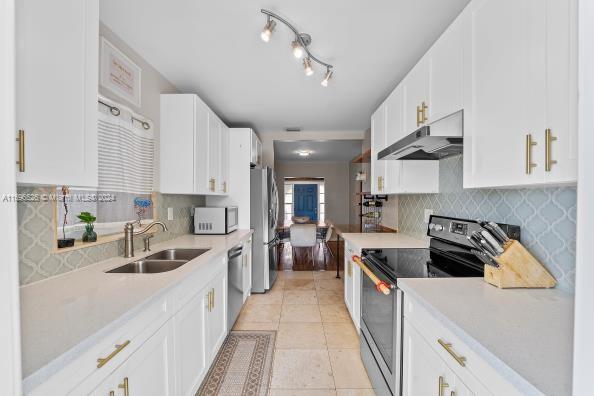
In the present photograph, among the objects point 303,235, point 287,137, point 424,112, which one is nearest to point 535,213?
point 424,112

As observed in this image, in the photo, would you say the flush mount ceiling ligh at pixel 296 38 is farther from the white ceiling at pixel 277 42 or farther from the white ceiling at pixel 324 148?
the white ceiling at pixel 324 148

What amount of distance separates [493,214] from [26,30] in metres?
2.20

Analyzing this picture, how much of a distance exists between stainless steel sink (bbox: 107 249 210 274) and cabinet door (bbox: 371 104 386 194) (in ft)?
5.54

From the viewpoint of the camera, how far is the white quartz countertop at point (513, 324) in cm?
61

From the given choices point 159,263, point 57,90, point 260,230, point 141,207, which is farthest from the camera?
point 260,230

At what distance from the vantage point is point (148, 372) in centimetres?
110

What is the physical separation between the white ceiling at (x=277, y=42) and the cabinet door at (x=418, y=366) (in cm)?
171

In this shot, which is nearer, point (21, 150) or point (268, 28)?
point (21, 150)

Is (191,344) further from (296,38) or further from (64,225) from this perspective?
(296,38)

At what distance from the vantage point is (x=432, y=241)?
6.86ft

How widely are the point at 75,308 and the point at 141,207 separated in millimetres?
1288

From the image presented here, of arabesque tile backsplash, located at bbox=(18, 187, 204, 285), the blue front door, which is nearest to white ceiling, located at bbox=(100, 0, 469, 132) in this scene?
arabesque tile backsplash, located at bbox=(18, 187, 204, 285)

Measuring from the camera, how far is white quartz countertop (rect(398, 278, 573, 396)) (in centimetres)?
61

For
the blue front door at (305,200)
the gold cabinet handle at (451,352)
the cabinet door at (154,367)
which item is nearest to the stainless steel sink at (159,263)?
the cabinet door at (154,367)
